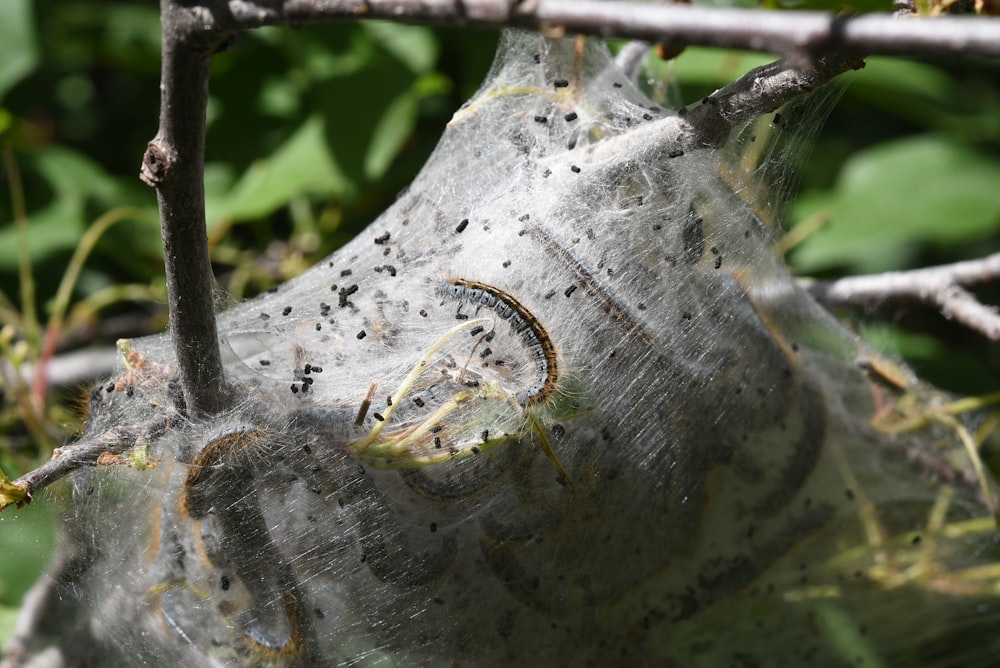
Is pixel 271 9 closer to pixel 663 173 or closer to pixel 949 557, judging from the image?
pixel 663 173

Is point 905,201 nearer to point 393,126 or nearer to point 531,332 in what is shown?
point 393,126

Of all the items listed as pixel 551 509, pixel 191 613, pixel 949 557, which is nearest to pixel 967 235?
pixel 949 557

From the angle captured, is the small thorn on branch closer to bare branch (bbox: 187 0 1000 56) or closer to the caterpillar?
bare branch (bbox: 187 0 1000 56)

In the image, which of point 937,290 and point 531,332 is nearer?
point 531,332

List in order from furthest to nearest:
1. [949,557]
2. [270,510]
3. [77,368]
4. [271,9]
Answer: [77,368], [949,557], [270,510], [271,9]

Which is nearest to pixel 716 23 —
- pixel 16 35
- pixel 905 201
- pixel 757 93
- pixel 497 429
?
pixel 757 93

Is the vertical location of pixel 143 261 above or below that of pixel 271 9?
above

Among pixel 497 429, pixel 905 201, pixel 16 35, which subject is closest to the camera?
pixel 497 429

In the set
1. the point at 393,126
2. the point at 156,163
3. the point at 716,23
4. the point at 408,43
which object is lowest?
the point at 716,23
